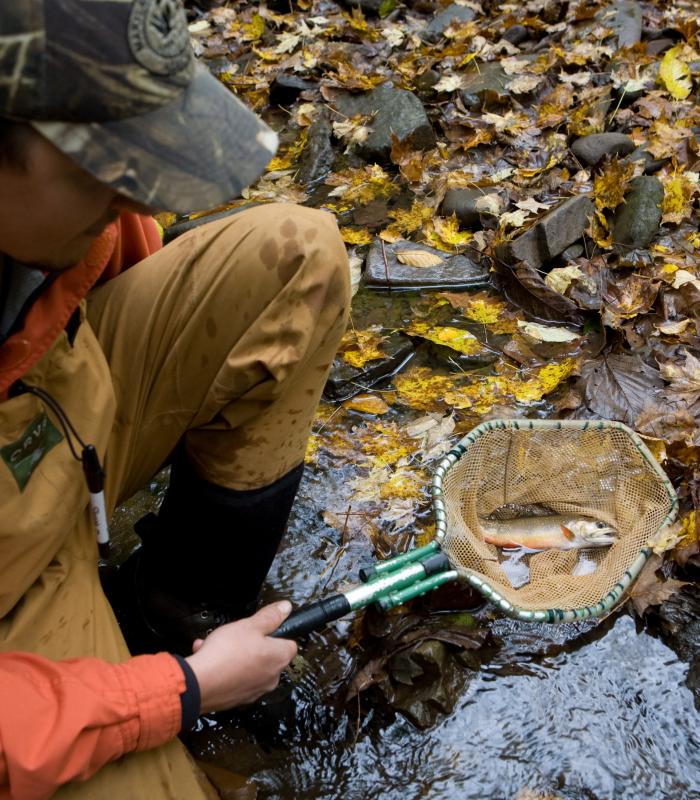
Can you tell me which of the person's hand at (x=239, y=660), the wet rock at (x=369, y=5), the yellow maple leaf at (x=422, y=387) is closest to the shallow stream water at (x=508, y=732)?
the person's hand at (x=239, y=660)

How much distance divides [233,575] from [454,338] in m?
1.70

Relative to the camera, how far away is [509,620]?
2.35 meters

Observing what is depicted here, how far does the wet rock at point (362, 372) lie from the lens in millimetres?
3170

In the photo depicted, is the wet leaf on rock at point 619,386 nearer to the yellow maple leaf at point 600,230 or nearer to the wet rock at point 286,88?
the yellow maple leaf at point 600,230

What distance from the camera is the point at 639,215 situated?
375 centimetres

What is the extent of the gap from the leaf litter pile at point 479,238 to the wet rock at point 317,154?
0.06 feet

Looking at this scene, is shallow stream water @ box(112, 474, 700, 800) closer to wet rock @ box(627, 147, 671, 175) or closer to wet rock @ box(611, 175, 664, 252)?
wet rock @ box(611, 175, 664, 252)

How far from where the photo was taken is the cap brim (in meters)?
1.24

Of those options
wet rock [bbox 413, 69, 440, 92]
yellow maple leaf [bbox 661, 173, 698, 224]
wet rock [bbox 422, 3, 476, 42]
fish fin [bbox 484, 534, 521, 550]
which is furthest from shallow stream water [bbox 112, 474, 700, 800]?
wet rock [bbox 422, 3, 476, 42]

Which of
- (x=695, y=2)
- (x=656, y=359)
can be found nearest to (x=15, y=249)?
(x=656, y=359)

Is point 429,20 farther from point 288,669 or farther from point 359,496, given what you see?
point 288,669

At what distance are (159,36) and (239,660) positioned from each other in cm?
121

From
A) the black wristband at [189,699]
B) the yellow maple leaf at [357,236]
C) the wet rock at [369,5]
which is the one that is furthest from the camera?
the wet rock at [369,5]

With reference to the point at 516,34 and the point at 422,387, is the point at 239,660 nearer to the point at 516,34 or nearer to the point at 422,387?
the point at 422,387
